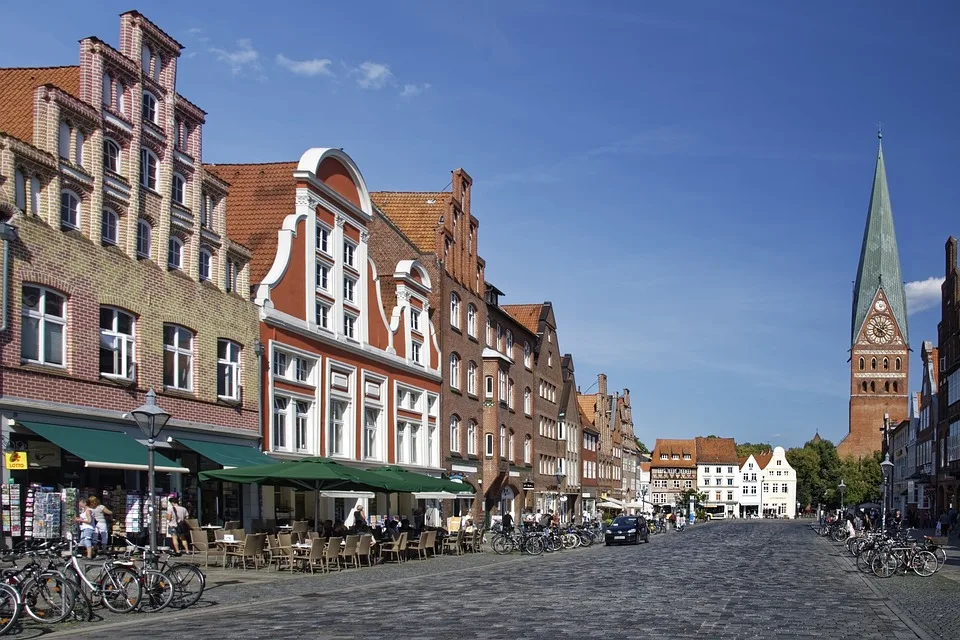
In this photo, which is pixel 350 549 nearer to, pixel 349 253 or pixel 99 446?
pixel 99 446

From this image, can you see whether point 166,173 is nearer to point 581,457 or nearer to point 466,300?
point 466,300

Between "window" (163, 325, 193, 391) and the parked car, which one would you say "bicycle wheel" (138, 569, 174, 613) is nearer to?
"window" (163, 325, 193, 391)

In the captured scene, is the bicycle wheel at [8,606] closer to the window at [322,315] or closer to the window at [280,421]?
the window at [280,421]

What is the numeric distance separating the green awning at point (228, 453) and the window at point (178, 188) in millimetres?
6897

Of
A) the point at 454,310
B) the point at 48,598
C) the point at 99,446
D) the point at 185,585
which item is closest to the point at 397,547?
the point at 99,446

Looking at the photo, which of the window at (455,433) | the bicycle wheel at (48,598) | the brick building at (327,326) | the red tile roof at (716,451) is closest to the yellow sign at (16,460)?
the bicycle wheel at (48,598)

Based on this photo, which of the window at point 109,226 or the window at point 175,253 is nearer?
the window at point 109,226

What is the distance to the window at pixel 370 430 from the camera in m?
45.3

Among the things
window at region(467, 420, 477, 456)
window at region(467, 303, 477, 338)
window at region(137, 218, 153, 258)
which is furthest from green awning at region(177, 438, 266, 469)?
window at region(467, 303, 477, 338)

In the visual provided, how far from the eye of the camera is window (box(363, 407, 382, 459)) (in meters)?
45.3

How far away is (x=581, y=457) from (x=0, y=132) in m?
70.5

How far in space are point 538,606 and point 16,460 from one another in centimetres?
1248

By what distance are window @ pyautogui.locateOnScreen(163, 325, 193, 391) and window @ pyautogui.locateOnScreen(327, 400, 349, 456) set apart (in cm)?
955

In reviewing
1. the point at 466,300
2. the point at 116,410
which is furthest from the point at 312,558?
the point at 466,300
